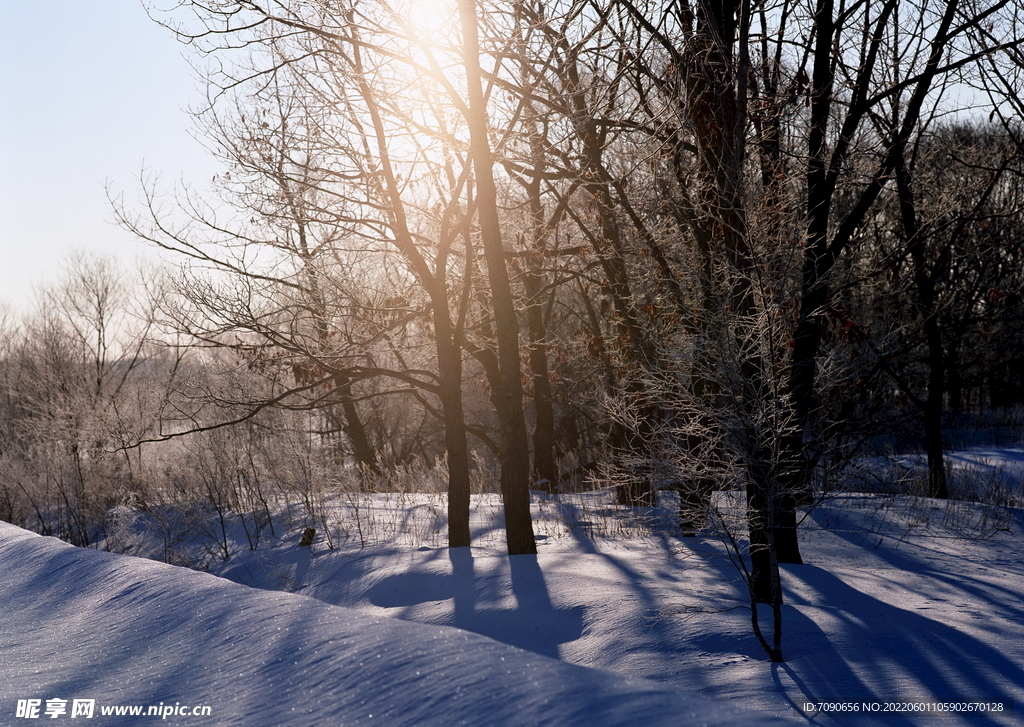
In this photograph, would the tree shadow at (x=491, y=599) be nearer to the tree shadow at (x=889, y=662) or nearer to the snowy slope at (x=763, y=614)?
the snowy slope at (x=763, y=614)

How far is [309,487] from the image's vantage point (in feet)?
34.0

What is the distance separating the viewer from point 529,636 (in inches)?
193

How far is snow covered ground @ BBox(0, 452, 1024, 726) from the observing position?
216 cm

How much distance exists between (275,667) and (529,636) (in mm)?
2656

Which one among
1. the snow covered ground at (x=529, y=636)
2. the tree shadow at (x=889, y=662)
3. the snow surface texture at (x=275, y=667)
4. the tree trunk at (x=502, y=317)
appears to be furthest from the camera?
the tree trunk at (x=502, y=317)

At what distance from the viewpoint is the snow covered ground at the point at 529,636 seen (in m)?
2.16

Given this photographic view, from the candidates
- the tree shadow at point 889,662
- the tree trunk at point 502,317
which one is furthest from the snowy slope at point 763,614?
the tree trunk at point 502,317

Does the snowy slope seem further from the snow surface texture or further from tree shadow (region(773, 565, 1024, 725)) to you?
the snow surface texture

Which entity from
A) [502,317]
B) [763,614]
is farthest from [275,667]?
[502,317]

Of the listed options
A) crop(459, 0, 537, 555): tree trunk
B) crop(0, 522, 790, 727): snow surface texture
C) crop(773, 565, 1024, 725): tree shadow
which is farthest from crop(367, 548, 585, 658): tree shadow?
crop(0, 522, 790, 727): snow surface texture

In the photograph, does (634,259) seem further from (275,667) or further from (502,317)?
(275,667)

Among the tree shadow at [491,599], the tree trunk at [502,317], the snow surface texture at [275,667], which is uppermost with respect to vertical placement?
the tree trunk at [502,317]

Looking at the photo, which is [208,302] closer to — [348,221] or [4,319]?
[348,221]

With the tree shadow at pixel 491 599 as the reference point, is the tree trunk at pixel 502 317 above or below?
above
